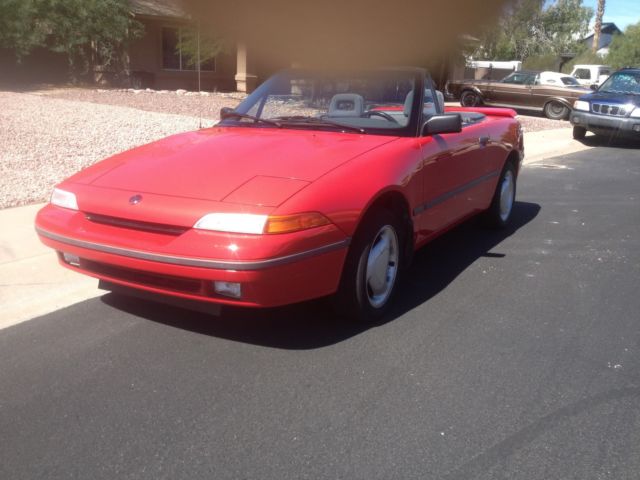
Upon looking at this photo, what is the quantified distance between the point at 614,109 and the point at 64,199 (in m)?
12.6

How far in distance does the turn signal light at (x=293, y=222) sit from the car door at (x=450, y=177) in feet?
3.74

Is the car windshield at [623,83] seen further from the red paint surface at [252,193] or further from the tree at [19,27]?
the tree at [19,27]

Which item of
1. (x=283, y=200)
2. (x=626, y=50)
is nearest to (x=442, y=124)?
(x=283, y=200)

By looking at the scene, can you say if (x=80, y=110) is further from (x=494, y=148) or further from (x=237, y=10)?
(x=494, y=148)

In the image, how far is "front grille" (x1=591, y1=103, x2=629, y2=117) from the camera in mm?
13298

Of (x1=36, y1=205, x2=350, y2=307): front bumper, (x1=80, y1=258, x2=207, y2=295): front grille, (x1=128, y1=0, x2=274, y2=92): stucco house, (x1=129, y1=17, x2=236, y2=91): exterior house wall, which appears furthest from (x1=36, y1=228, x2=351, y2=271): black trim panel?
(x1=129, y1=17, x2=236, y2=91): exterior house wall

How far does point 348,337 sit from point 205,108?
12.9 meters

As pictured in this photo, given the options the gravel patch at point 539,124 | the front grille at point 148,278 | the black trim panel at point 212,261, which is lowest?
the gravel patch at point 539,124

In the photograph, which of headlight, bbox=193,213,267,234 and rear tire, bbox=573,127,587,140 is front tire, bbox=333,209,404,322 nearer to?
headlight, bbox=193,213,267,234

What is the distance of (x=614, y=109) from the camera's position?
44.1 ft

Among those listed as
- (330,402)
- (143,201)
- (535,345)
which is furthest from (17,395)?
(535,345)

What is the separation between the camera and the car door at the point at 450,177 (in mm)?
4336

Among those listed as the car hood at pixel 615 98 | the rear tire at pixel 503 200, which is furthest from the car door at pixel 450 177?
the car hood at pixel 615 98

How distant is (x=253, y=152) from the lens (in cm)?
383
